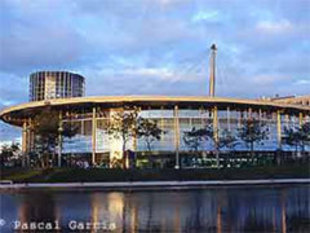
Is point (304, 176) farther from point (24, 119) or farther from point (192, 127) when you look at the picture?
point (24, 119)

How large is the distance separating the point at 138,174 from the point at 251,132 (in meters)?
17.6

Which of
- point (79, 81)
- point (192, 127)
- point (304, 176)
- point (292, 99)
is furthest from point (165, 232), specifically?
point (292, 99)

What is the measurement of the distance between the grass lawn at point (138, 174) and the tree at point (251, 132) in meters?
7.79

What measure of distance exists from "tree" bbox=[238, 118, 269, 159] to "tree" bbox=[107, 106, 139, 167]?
12.9 metres

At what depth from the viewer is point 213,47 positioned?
6862cm

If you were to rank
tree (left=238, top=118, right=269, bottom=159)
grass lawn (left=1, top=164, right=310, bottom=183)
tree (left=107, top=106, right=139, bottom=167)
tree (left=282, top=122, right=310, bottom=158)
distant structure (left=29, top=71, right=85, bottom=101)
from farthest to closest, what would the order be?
distant structure (left=29, top=71, right=85, bottom=101), tree (left=282, top=122, right=310, bottom=158), tree (left=238, top=118, right=269, bottom=159), tree (left=107, top=106, right=139, bottom=167), grass lawn (left=1, top=164, right=310, bottom=183)

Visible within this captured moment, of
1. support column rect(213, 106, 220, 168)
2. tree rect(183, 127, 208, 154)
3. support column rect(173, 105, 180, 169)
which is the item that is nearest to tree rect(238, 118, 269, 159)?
support column rect(213, 106, 220, 168)

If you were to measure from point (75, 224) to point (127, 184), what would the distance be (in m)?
26.6

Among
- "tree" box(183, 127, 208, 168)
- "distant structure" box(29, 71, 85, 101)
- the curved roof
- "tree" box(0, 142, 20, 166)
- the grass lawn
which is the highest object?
"distant structure" box(29, 71, 85, 101)

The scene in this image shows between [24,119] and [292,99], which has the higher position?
[292,99]

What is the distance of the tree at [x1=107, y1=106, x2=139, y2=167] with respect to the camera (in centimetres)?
5309

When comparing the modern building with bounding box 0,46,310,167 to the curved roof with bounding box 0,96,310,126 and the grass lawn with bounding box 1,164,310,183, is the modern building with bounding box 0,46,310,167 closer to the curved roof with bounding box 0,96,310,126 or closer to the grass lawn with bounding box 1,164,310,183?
the curved roof with bounding box 0,96,310,126

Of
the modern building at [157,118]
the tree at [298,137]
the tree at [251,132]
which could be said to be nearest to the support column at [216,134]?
the modern building at [157,118]

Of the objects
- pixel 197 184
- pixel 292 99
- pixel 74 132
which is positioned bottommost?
pixel 197 184
